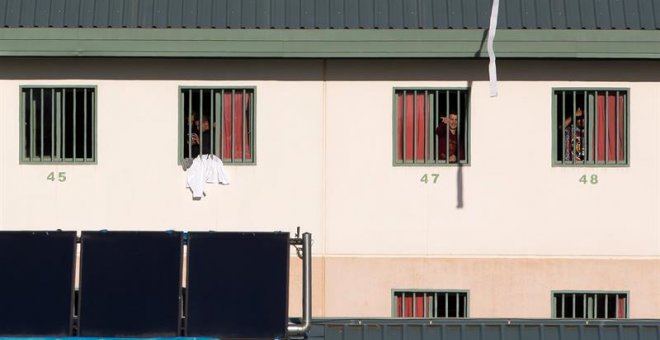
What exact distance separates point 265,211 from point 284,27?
9.05 ft

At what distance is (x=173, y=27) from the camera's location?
923 inches

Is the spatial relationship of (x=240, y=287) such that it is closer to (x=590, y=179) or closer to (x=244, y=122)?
(x=244, y=122)

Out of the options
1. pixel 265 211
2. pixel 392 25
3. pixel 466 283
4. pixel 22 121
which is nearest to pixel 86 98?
pixel 22 121

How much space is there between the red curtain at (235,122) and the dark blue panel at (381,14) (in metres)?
2.26

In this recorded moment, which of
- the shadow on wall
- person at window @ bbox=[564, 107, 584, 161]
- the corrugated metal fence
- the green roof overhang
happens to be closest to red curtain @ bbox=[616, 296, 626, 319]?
person at window @ bbox=[564, 107, 584, 161]

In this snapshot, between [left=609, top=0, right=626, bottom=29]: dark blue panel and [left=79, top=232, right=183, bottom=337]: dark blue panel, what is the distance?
366 inches

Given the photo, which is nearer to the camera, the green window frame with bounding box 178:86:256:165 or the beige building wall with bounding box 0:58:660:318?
the beige building wall with bounding box 0:58:660:318

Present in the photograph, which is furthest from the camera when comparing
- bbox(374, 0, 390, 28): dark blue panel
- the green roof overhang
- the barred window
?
the barred window

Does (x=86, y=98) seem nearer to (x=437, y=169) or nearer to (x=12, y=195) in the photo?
(x=12, y=195)

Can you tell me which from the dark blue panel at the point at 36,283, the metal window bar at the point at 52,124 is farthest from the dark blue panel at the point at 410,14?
the dark blue panel at the point at 36,283

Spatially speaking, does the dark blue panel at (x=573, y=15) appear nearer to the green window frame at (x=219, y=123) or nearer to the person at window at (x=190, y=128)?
the green window frame at (x=219, y=123)

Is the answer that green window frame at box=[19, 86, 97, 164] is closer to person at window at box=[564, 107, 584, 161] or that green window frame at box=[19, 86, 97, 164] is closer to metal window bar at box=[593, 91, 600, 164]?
person at window at box=[564, 107, 584, 161]

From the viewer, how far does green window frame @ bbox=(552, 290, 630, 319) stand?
23.9m

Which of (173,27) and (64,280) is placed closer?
(64,280)
